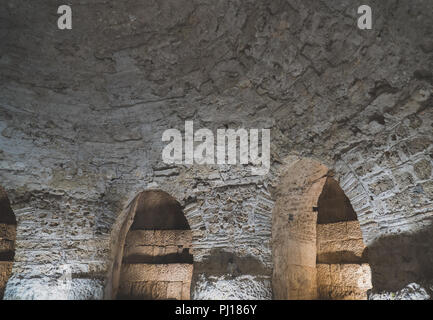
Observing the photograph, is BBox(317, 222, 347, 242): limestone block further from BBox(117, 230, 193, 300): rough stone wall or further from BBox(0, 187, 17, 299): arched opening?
BBox(0, 187, 17, 299): arched opening

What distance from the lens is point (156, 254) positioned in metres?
6.71

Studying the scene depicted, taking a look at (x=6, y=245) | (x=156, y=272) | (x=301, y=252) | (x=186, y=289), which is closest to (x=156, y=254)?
(x=156, y=272)

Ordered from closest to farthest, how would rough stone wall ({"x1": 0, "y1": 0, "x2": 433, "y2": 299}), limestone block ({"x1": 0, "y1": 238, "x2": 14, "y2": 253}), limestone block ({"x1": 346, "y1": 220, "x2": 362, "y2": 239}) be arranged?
1. rough stone wall ({"x1": 0, "y1": 0, "x2": 433, "y2": 299})
2. limestone block ({"x1": 346, "y1": 220, "x2": 362, "y2": 239})
3. limestone block ({"x1": 0, "y1": 238, "x2": 14, "y2": 253})

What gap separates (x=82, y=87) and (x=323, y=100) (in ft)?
11.2

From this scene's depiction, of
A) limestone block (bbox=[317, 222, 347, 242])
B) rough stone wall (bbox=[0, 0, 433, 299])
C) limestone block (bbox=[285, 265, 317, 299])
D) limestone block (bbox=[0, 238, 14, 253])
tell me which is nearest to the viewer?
rough stone wall (bbox=[0, 0, 433, 299])

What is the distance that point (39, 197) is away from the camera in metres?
4.74

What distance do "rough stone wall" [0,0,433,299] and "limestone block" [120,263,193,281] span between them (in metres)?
1.98

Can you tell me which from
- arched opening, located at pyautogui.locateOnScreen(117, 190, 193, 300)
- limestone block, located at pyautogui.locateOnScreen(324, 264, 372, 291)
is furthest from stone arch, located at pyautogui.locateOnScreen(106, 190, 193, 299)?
limestone block, located at pyautogui.locateOnScreen(324, 264, 372, 291)

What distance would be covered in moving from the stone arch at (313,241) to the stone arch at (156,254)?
238 cm

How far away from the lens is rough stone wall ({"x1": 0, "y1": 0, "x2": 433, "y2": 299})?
3271 mm

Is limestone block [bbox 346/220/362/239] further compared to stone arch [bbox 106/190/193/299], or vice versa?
stone arch [bbox 106/190/193/299]

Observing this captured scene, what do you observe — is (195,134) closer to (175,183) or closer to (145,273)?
(175,183)

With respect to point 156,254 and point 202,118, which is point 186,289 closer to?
point 156,254

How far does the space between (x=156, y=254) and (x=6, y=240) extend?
8.64 ft
